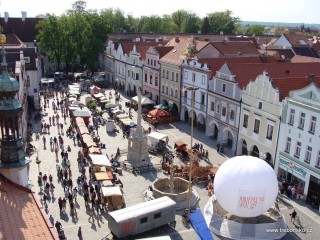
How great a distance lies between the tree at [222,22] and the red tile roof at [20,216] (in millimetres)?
130791

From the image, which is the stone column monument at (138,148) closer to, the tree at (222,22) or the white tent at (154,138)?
the white tent at (154,138)

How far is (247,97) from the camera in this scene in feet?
125

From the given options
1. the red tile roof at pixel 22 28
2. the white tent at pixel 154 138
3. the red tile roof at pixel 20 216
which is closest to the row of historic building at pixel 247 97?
the white tent at pixel 154 138

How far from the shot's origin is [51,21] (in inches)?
3004

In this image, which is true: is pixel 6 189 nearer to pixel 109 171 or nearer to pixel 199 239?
pixel 199 239

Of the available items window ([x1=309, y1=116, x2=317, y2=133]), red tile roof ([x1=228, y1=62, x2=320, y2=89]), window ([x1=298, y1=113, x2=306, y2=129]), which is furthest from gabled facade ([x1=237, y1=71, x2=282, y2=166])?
window ([x1=309, y1=116, x2=317, y2=133])

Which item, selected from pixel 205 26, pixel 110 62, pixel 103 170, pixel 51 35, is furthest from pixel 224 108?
pixel 205 26

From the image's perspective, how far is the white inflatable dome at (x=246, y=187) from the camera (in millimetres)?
23672

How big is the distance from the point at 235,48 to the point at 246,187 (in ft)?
125

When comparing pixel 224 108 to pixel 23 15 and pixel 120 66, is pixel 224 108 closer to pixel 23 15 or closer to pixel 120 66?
pixel 120 66

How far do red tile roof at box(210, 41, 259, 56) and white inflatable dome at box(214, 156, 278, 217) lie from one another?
32.9m

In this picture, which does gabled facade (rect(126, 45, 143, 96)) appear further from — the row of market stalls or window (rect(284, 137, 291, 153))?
window (rect(284, 137, 291, 153))

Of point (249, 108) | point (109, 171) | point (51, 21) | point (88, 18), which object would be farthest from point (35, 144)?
point (88, 18)

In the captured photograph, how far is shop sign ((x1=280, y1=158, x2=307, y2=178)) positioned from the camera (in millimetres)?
31000
